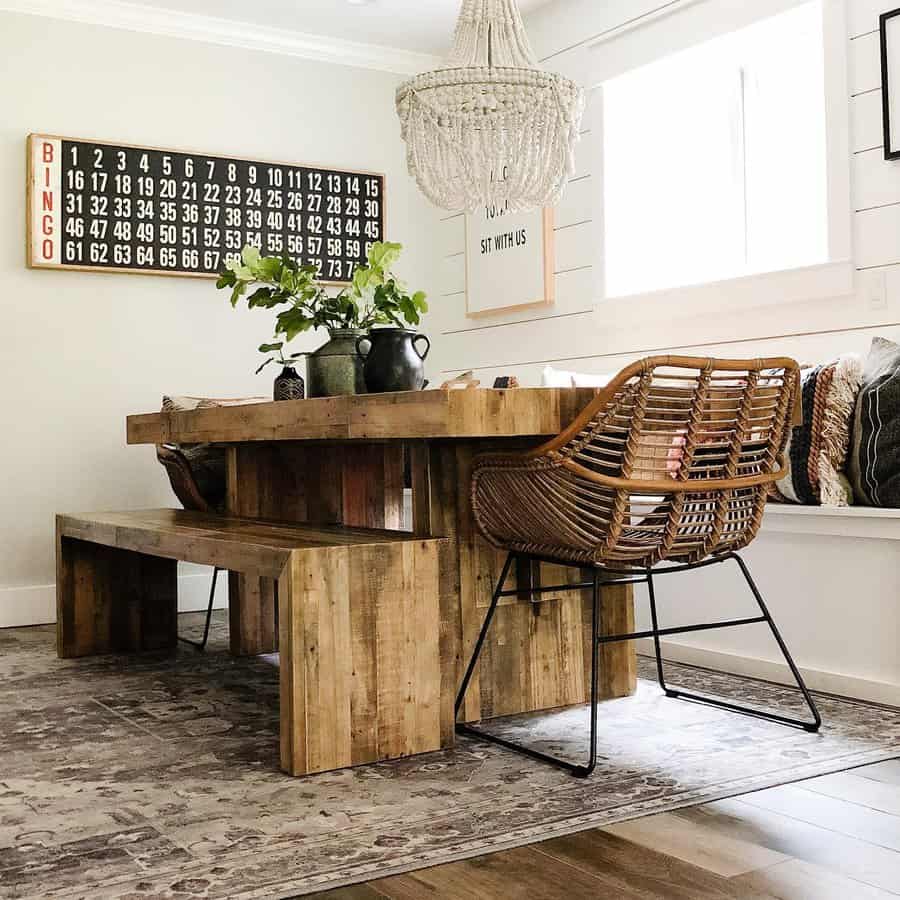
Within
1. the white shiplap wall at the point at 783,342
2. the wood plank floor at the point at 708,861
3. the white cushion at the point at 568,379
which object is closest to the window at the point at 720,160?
the white shiplap wall at the point at 783,342

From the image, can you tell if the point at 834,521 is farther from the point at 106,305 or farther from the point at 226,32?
the point at 226,32

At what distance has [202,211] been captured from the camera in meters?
4.89

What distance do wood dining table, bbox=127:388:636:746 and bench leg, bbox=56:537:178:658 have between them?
30cm

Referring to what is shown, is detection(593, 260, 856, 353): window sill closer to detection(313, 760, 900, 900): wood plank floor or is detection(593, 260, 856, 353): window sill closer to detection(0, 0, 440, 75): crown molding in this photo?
detection(0, 0, 440, 75): crown molding

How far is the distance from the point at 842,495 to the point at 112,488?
2.95 meters

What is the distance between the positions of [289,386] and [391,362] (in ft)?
1.58

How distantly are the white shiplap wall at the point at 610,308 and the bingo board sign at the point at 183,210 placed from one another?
0.54m

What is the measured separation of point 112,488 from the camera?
4.71m

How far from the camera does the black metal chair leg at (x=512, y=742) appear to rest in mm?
2250

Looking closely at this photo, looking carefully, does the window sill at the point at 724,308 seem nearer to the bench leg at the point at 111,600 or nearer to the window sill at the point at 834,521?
the window sill at the point at 834,521

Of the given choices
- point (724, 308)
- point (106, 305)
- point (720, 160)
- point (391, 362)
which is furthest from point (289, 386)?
point (720, 160)

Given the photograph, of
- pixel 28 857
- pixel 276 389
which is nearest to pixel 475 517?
pixel 276 389

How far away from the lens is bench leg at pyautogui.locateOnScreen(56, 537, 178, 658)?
3.62 m

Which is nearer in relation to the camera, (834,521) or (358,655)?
(358,655)
